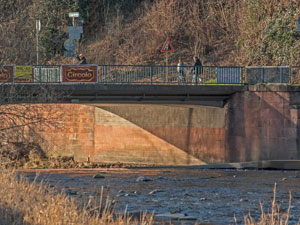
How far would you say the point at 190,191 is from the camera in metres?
23.5

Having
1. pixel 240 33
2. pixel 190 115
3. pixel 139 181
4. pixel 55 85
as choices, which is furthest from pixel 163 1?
pixel 139 181

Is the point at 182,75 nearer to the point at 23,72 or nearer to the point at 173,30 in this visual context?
the point at 23,72

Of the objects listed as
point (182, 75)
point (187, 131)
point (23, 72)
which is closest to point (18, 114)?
point (23, 72)

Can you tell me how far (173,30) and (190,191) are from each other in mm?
28793

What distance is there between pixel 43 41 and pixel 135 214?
124 feet

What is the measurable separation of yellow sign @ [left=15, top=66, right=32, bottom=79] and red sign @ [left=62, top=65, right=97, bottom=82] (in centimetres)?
181

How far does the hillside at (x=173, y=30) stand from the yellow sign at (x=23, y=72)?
907cm

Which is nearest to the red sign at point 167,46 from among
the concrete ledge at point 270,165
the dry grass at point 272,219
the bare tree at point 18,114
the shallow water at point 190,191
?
the shallow water at point 190,191

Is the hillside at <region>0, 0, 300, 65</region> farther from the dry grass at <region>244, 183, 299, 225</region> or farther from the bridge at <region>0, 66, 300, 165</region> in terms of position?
the dry grass at <region>244, 183, 299, 225</region>

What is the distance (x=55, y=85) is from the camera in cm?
3109

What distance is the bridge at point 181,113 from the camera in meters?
31.6

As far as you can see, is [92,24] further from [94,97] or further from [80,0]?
[94,97]

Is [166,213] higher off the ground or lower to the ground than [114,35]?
lower

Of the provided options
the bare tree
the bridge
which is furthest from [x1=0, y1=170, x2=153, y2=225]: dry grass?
the bridge
